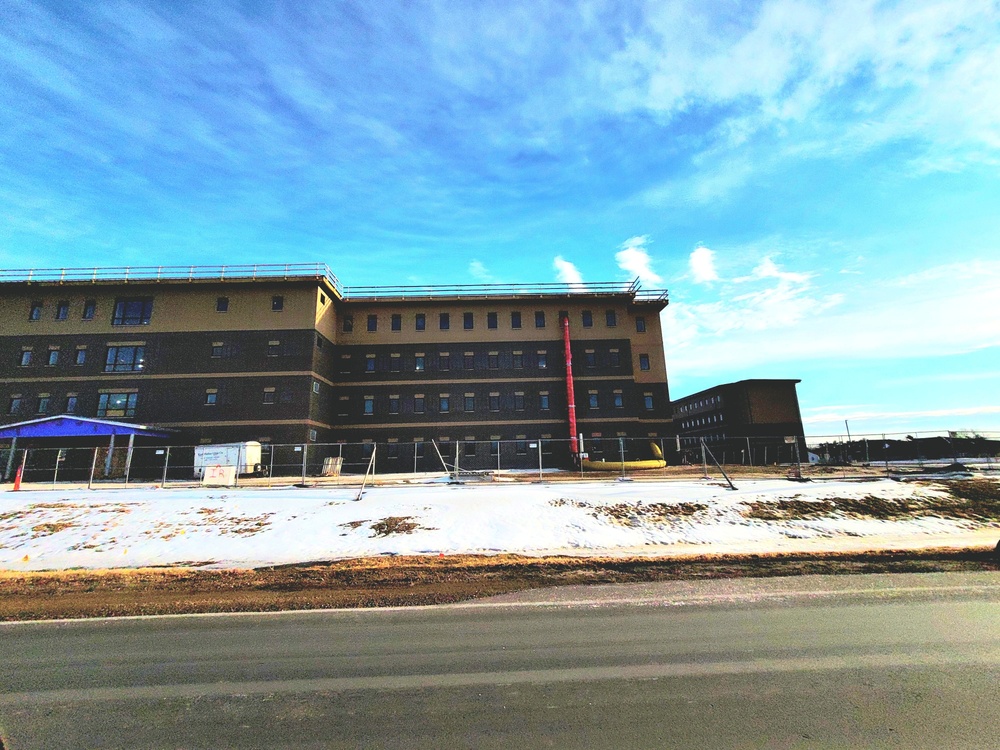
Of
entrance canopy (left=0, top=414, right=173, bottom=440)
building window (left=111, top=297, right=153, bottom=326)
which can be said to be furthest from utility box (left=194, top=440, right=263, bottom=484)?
building window (left=111, top=297, right=153, bottom=326)

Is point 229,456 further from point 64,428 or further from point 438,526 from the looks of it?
point 438,526

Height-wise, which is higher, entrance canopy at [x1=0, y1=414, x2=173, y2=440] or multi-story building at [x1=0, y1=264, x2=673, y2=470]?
multi-story building at [x1=0, y1=264, x2=673, y2=470]

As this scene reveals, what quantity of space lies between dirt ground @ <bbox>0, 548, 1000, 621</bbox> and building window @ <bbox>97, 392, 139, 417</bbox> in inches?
1277

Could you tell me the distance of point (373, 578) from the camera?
32.3 ft

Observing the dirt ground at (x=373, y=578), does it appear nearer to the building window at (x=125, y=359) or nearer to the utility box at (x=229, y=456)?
the utility box at (x=229, y=456)

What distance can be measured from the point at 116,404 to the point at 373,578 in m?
39.3

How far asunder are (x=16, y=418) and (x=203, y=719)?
48317 millimetres

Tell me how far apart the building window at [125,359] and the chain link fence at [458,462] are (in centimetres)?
688

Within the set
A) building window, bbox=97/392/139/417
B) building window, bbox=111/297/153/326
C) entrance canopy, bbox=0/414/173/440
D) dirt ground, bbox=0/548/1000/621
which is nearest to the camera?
dirt ground, bbox=0/548/1000/621

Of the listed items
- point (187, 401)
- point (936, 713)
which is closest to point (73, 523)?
point (936, 713)

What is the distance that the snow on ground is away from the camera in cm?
1215

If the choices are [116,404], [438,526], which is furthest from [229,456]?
[438,526]

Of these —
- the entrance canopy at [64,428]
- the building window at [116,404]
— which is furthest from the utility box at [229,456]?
the building window at [116,404]

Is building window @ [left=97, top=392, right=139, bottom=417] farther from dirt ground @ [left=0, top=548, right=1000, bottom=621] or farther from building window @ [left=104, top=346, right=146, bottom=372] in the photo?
dirt ground @ [left=0, top=548, right=1000, bottom=621]
